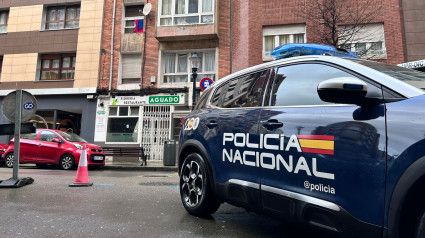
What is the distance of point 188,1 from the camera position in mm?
17281

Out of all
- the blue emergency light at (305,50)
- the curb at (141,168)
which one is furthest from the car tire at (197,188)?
the curb at (141,168)

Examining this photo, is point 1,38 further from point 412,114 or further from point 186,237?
point 412,114

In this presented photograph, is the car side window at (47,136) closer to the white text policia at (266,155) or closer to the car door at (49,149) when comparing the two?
the car door at (49,149)

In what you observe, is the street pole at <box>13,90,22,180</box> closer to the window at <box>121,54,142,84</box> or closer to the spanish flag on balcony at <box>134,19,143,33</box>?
the window at <box>121,54,142,84</box>

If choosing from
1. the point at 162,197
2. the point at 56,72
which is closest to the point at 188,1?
the point at 56,72

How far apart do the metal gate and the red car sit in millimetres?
4534

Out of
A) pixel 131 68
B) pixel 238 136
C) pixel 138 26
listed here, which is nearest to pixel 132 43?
pixel 138 26

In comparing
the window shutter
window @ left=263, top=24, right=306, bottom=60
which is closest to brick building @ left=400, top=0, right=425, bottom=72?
window @ left=263, top=24, right=306, bottom=60

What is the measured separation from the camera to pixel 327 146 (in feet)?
7.34

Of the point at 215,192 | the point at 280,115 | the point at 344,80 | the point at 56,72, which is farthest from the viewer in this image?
the point at 56,72

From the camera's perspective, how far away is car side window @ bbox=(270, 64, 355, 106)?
259 cm

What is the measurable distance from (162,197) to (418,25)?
15859mm

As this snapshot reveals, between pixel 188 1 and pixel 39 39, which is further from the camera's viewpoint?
pixel 39 39

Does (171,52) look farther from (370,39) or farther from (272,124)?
(272,124)
